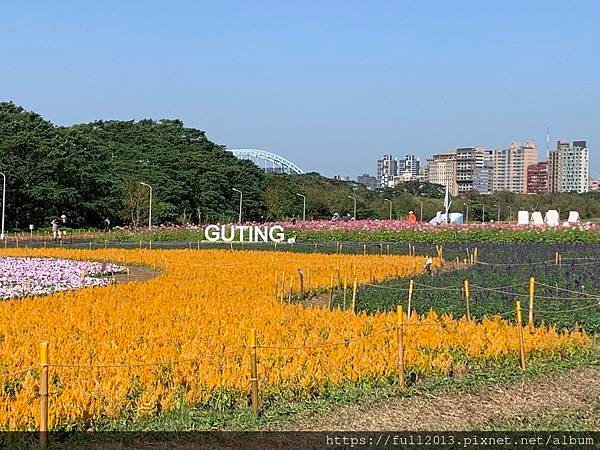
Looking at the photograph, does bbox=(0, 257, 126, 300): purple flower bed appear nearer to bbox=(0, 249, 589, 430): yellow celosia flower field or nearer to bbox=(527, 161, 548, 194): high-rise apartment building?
bbox=(0, 249, 589, 430): yellow celosia flower field

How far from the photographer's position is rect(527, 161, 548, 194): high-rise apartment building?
17350cm

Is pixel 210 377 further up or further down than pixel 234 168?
further down

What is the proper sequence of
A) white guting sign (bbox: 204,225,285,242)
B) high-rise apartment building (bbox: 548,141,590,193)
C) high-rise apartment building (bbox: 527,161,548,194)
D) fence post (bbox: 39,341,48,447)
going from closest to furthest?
fence post (bbox: 39,341,48,447), white guting sign (bbox: 204,225,285,242), high-rise apartment building (bbox: 548,141,590,193), high-rise apartment building (bbox: 527,161,548,194)

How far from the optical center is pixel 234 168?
273 ft

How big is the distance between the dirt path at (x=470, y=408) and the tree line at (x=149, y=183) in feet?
172

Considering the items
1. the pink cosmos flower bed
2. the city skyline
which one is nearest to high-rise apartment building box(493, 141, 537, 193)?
the city skyline

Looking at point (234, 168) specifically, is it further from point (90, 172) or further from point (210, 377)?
point (210, 377)

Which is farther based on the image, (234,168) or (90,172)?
(234,168)

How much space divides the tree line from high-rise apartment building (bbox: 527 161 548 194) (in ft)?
236

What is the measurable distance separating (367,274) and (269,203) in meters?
60.2

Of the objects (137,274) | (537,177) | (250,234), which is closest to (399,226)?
(250,234)

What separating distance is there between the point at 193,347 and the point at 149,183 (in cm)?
6046

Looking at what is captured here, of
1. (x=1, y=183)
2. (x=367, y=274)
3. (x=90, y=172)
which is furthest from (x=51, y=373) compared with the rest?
(x=90, y=172)

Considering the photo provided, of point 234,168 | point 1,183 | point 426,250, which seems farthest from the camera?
point 234,168
